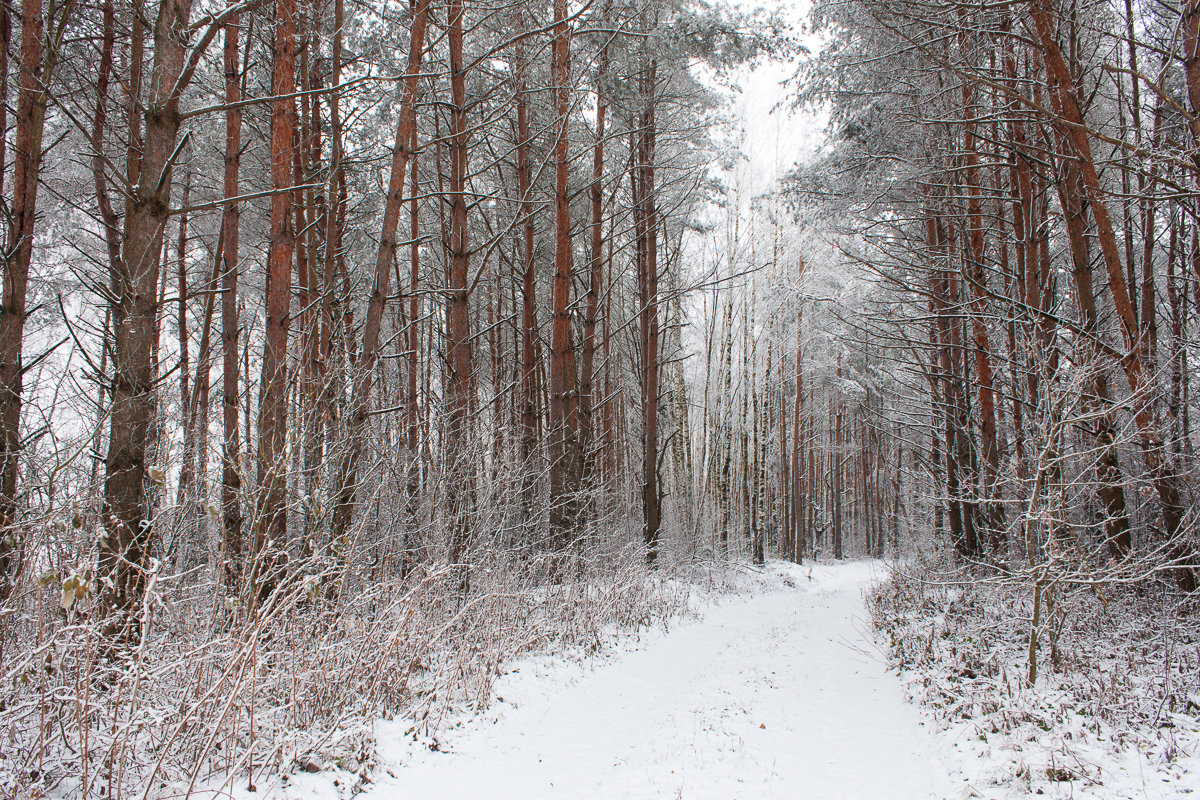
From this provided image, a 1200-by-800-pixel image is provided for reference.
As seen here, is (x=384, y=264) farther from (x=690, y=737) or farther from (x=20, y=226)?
(x=690, y=737)

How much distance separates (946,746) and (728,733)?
1.37 meters

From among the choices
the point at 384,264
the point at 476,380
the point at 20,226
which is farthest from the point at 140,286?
the point at 476,380

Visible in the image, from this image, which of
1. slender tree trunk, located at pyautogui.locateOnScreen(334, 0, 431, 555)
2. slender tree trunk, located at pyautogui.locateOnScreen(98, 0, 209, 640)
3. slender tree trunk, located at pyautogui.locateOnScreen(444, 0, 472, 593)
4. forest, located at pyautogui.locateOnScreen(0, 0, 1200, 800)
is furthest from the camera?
slender tree trunk, located at pyautogui.locateOnScreen(444, 0, 472, 593)

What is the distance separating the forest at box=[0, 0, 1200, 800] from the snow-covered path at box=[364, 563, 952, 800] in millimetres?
A: 367

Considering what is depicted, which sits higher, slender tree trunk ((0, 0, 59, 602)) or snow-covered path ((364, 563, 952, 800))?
slender tree trunk ((0, 0, 59, 602))

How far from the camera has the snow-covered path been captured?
3.48m

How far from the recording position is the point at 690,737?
4.30 m

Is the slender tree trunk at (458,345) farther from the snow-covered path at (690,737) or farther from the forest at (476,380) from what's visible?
the snow-covered path at (690,737)

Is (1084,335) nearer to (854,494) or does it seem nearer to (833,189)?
(833,189)

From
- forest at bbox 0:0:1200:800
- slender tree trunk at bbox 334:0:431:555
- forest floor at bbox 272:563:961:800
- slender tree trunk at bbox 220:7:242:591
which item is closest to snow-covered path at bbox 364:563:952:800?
forest floor at bbox 272:563:961:800

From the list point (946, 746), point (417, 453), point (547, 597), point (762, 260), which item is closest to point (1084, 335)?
point (946, 746)

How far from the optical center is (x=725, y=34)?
988cm

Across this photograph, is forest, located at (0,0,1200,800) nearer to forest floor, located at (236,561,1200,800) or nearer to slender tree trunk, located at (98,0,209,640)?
slender tree trunk, located at (98,0,209,640)

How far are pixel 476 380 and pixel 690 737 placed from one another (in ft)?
19.3
